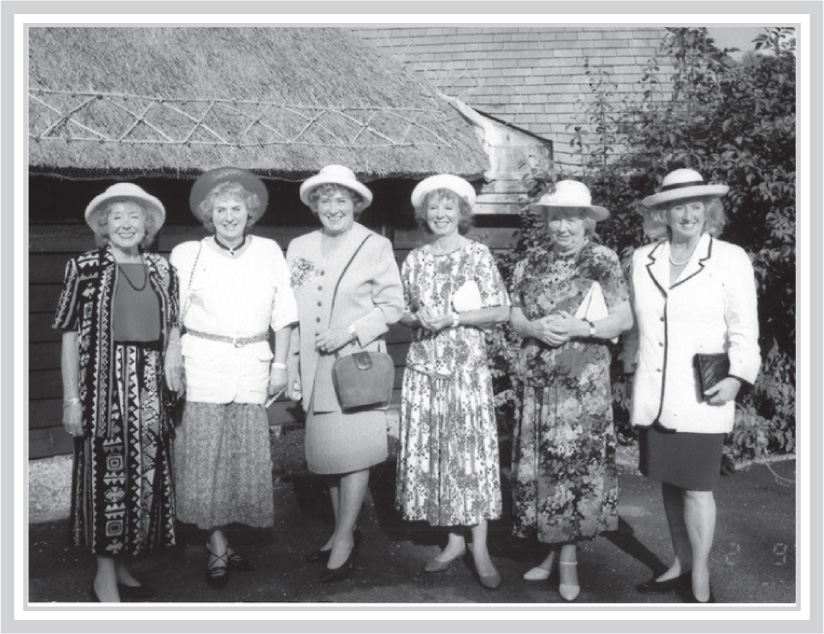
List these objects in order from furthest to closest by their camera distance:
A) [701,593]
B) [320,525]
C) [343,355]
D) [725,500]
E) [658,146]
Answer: [658,146]
[725,500]
[320,525]
[343,355]
[701,593]

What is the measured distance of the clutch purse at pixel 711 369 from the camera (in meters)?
3.42

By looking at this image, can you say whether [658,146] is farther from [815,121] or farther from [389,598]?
[389,598]

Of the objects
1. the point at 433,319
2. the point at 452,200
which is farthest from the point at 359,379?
the point at 452,200

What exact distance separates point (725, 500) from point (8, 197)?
4583 mm

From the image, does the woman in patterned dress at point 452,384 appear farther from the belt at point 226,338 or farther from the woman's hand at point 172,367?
the woman's hand at point 172,367

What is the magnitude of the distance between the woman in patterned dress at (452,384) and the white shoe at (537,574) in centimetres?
16

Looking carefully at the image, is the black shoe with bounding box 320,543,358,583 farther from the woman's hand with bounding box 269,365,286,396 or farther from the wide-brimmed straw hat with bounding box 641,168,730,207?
the wide-brimmed straw hat with bounding box 641,168,730,207

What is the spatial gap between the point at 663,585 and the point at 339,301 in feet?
6.70

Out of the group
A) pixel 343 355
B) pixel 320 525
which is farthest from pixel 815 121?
pixel 320 525

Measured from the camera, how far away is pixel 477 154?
664cm

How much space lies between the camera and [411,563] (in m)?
4.10

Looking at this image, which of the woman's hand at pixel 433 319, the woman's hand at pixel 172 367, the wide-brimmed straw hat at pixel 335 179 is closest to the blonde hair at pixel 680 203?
the woman's hand at pixel 433 319

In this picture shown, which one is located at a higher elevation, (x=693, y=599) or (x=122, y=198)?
(x=122, y=198)

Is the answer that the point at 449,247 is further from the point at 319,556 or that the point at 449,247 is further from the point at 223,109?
the point at 223,109
